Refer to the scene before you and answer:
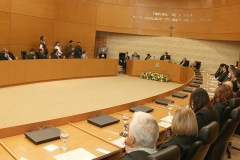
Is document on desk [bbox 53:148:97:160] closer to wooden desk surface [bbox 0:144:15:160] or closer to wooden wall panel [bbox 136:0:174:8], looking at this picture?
wooden desk surface [bbox 0:144:15:160]

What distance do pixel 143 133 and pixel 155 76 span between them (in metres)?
10.1

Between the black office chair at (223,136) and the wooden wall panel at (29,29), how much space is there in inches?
380

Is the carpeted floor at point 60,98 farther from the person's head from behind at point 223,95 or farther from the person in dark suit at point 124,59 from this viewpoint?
the person in dark suit at point 124,59

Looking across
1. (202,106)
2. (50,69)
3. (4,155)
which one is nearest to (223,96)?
(202,106)

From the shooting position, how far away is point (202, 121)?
2893 mm

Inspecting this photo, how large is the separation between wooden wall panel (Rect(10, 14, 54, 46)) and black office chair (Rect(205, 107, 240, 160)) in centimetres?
965

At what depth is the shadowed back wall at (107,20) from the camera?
10727 mm

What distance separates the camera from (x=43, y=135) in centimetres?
248

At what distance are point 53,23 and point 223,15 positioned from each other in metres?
7.92

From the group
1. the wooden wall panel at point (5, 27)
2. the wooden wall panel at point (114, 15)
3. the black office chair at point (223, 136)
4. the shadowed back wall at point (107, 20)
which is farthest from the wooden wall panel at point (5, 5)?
the black office chair at point (223, 136)

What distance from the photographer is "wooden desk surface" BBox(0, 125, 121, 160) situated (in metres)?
2.12

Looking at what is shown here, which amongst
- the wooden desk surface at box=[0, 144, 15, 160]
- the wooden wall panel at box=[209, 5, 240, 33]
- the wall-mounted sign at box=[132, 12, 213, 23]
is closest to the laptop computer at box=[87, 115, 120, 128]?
the wooden desk surface at box=[0, 144, 15, 160]

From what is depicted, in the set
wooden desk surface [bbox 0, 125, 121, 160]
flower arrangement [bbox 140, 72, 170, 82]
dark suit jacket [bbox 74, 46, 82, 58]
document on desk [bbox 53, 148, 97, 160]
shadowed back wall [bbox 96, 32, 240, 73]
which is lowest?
flower arrangement [bbox 140, 72, 170, 82]

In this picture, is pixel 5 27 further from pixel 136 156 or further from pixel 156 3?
pixel 136 156
